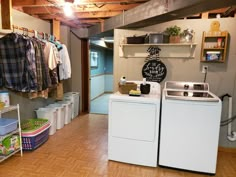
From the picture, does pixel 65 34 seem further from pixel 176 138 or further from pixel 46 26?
pixel 176 138

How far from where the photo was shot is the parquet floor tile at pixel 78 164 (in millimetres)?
2309

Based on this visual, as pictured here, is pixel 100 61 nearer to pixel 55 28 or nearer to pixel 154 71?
pixel 55 28

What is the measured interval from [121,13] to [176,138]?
7.38ft

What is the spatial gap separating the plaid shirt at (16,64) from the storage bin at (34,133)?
631 millimetres

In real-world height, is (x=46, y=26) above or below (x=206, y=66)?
above

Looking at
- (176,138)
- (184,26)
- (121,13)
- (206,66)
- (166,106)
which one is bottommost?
(176,138)

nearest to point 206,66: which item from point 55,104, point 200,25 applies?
point 200,25

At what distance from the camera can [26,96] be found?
10.9 feet

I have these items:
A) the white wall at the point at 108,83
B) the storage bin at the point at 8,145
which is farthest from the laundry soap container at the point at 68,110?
the white wall at the point at 108,83

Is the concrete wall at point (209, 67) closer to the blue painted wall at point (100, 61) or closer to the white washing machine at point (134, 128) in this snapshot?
the white washing machine at point (134, 128)

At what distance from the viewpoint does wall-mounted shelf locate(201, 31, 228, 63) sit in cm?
274

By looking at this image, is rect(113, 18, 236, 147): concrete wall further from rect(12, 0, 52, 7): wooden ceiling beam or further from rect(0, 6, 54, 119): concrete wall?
rect(0, 6, 54, 119): concrete wall

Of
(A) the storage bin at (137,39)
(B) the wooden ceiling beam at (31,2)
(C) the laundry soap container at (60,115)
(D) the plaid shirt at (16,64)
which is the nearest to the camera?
(D) the plaid shirt at (16,64)

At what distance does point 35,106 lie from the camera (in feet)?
12.0
